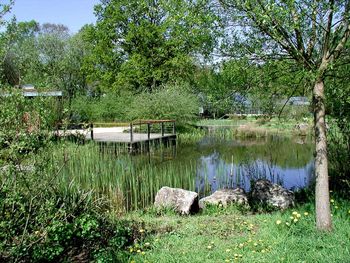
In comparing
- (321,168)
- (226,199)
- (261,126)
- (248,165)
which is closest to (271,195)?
(226,199)

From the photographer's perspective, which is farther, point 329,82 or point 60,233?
point 329,82

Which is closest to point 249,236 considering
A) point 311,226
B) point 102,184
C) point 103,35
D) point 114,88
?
point 311,226

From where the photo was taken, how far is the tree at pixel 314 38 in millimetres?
3795

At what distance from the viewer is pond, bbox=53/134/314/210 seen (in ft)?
26.6

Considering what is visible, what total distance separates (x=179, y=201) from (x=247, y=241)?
8.91 feet

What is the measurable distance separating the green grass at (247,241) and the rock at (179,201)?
135cm

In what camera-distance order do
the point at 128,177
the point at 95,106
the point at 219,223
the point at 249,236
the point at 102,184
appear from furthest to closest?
1. the point at 95,106
2. the point at 128,177
3. the point at 102,184
4. the point at 219,223
5. the point at 249,236

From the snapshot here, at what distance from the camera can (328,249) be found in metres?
3.69

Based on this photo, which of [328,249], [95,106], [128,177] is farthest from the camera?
[95,106]

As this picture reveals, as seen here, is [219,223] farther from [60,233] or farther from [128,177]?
[128,177]

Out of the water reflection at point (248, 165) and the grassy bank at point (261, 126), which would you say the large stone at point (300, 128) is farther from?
the water reflection at point (248, 165)

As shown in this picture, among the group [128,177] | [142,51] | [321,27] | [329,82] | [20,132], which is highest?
[142,51]

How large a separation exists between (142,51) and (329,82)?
80.1 ft

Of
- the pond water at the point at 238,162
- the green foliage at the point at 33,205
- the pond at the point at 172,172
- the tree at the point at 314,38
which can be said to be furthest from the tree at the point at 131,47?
the green foliage at the point at 33,205
